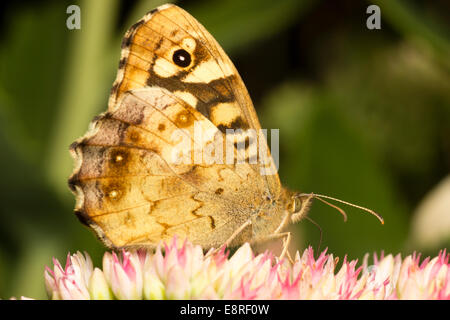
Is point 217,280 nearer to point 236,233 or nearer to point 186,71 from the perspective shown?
point 236,233

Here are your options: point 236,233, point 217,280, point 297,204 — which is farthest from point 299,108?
point 217,280

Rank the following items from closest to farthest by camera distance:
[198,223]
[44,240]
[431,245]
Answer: [198,223], [44,240], [431,245]

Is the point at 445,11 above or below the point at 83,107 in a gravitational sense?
above

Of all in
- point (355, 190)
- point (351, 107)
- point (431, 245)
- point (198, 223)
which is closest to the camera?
point (198, 223)

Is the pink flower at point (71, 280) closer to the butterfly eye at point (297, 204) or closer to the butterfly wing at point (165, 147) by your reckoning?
the butterfly wing at point (165, 147)

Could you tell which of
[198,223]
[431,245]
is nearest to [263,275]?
[198,223]
